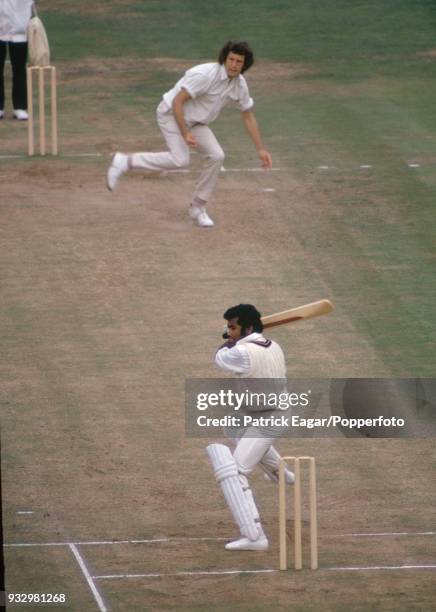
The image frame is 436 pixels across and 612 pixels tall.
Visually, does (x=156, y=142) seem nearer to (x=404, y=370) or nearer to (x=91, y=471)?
(x=404, y=370)

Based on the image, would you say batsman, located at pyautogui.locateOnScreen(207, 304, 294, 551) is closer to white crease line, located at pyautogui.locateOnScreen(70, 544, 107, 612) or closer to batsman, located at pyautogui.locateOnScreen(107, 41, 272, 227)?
white crease line, located at pyautogui.locateOnScreen(70, 544, 107, 612)

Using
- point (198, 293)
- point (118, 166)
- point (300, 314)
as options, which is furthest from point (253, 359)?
point (118, 166)

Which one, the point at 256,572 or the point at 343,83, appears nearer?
the point at 256,572

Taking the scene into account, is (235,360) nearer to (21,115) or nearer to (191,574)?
(191,574)

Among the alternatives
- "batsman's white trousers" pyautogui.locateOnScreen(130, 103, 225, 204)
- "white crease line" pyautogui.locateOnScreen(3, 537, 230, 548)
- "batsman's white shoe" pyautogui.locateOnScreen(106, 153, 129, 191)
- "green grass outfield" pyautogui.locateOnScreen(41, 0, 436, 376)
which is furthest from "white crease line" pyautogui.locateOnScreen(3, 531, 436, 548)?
"batsman's white shoe" pyautogui.locateOnScreen(106, 153, 129, 191)

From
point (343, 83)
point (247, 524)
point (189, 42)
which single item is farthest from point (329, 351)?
point (189, 42)

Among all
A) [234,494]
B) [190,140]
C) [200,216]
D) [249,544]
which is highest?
[190,140]

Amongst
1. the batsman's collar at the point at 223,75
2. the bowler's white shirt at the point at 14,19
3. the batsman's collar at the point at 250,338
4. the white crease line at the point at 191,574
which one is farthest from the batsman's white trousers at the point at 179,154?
the white crease line at the point at 191,574
